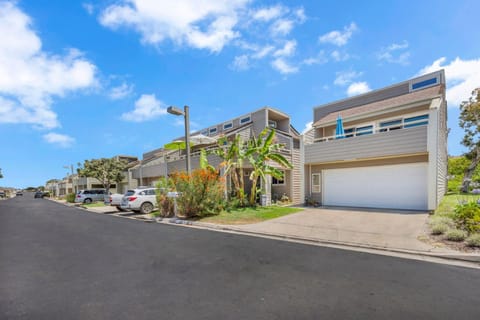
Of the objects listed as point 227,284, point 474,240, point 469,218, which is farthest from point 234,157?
point 474,240

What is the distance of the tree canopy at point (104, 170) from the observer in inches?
1126

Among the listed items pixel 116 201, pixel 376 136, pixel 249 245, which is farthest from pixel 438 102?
pixel 116 201

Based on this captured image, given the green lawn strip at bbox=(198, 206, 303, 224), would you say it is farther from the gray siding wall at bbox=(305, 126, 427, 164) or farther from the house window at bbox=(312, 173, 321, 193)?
the gray siding wall at bbox=(305, 126, 427, 164)

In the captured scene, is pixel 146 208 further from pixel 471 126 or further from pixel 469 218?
pixel 471 126

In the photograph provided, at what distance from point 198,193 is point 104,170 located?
23254 mm

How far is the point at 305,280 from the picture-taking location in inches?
164

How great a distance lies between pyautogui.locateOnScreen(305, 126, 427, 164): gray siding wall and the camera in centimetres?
1101

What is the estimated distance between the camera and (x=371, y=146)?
12344 mm

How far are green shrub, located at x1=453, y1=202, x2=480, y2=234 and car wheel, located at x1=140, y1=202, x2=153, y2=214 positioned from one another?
15492 millimetres

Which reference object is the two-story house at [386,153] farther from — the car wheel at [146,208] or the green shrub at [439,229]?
the car wheel at [146,208]

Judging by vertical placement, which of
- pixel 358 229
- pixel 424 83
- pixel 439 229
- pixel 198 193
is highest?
pixel 424 83

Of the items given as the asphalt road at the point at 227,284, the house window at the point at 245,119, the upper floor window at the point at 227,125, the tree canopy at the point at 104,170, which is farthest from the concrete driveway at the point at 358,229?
the tree canopy at the point at 104,170

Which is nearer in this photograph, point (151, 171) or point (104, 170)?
point (151, 171)

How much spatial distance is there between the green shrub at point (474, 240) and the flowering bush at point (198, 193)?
9527 millimetres
